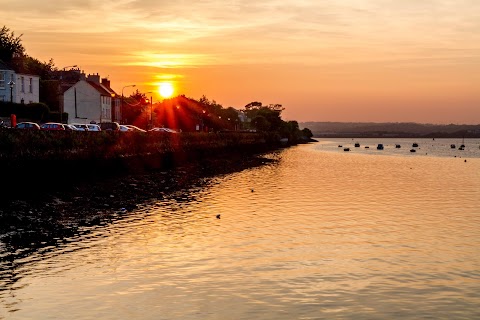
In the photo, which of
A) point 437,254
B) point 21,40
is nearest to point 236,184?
point 437,254

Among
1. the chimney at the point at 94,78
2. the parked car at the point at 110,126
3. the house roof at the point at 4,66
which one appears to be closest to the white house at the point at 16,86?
the house roof at the point at 4,66

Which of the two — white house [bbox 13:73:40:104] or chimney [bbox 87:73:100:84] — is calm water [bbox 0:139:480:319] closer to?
white house [bbox 13:73:40:104]

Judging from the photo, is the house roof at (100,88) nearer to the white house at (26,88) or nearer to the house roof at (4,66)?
the white house at (26,88)

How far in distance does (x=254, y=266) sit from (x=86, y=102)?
12180 cm

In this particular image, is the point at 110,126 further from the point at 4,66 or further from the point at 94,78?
the point at 94,78

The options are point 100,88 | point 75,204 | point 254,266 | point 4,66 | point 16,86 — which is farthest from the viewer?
point 100,88

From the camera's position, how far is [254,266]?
2673 centimetres

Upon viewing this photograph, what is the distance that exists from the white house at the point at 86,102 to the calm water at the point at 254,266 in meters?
93.0

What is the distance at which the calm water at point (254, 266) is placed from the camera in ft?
68.0

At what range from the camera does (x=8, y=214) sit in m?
39.1

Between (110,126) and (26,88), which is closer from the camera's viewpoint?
(110,126)

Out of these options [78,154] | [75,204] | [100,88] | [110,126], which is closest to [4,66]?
[110,126]

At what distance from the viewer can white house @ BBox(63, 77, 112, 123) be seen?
134 metres

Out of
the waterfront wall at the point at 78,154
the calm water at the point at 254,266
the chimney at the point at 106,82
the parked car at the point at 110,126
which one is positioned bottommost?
the calm water at the point at 254,266
